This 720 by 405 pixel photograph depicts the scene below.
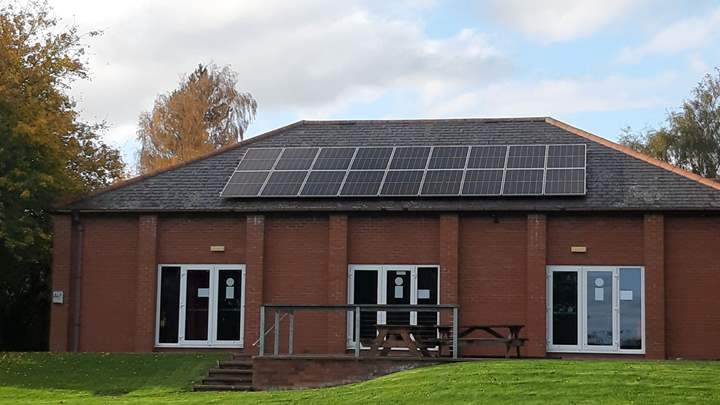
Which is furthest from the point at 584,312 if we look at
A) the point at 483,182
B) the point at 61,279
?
the point at 61,279

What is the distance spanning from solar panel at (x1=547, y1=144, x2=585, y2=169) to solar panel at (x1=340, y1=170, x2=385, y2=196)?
4.46 m

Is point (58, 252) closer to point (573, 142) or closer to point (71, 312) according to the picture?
point (71, 312)

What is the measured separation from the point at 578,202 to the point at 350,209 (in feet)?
18.5

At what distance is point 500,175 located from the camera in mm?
29703

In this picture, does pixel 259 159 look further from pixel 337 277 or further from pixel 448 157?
pixel 448 157

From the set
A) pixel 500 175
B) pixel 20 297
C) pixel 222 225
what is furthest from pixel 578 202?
pixel 20 297

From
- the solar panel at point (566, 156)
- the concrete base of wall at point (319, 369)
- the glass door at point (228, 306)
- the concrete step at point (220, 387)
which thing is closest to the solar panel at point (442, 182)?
the solar panel at point (566, 156)

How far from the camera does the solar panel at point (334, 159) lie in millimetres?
31281

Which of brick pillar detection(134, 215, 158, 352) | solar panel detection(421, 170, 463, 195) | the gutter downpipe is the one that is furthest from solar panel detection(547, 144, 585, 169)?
the gutter downpipe

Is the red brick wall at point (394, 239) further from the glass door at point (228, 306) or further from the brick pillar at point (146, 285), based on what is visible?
the brick pillar at point (146, 285)

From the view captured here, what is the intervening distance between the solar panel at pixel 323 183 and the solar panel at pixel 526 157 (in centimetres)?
447

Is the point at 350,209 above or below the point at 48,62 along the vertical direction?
below

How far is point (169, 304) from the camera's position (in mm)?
30047

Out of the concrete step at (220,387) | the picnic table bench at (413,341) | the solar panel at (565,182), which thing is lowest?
the concrete step at (220,387)
